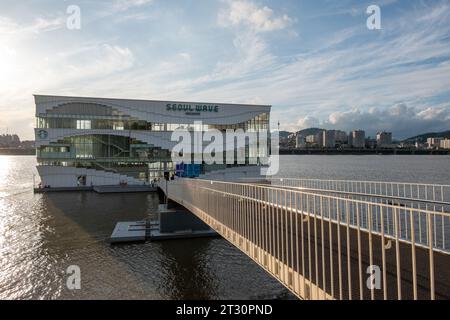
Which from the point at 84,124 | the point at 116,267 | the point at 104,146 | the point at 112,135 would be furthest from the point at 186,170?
the point at 116,267

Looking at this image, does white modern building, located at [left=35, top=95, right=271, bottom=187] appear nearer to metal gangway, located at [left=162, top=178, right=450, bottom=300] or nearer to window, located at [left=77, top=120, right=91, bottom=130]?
window, located at [left=77, top=120, right=91, bottom=130]

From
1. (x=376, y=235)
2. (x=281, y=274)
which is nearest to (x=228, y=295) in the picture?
(x=281, y=274)

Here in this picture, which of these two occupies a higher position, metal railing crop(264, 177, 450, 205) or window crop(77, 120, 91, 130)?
window crop(77, 120, 91, 130)

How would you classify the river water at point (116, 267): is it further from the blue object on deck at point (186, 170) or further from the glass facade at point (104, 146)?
the glass facade at point (104, 146)

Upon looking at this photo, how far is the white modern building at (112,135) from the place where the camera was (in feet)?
191

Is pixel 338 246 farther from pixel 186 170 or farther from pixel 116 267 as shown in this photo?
pixel 186 170

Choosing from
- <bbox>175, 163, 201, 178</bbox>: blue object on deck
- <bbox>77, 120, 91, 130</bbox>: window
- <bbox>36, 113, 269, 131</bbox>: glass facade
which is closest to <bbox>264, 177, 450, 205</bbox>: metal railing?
<bbox>175, 163, 201, 178</bbox>: blue object on deck

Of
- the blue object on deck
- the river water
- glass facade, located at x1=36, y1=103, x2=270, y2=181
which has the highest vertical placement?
glass facade, located at x1=36, y1=103, x2=270, y2=181

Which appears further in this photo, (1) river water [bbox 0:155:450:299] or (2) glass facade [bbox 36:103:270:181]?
(2) glass facade [bbox 36:103:270:181]

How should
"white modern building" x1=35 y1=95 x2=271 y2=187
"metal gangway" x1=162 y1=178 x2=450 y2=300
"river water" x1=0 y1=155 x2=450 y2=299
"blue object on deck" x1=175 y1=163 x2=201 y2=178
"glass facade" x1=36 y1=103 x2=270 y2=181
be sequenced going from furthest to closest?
1. "glass facade" x1=36 y1=103 x2=270 y2=181
2. "white modern building" x1=35 y1=95 x2=271 y2=187
3. "blue object on deck" x1=175 y1=163 x2=201 y2=178
4. "river water" x1=0 y1=155 x2=450 y2=299
5. "metal gangway" x1=162 y1=178 x2=450 y2=300

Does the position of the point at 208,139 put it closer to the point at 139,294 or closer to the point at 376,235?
the point at 139,294

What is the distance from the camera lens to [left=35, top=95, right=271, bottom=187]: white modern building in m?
58.3

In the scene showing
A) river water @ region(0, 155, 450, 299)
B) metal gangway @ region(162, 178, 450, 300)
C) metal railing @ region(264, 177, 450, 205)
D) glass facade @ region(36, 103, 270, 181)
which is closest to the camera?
metal gangway @ region(162, 178, 450, 300)

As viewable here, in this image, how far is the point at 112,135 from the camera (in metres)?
60.7
